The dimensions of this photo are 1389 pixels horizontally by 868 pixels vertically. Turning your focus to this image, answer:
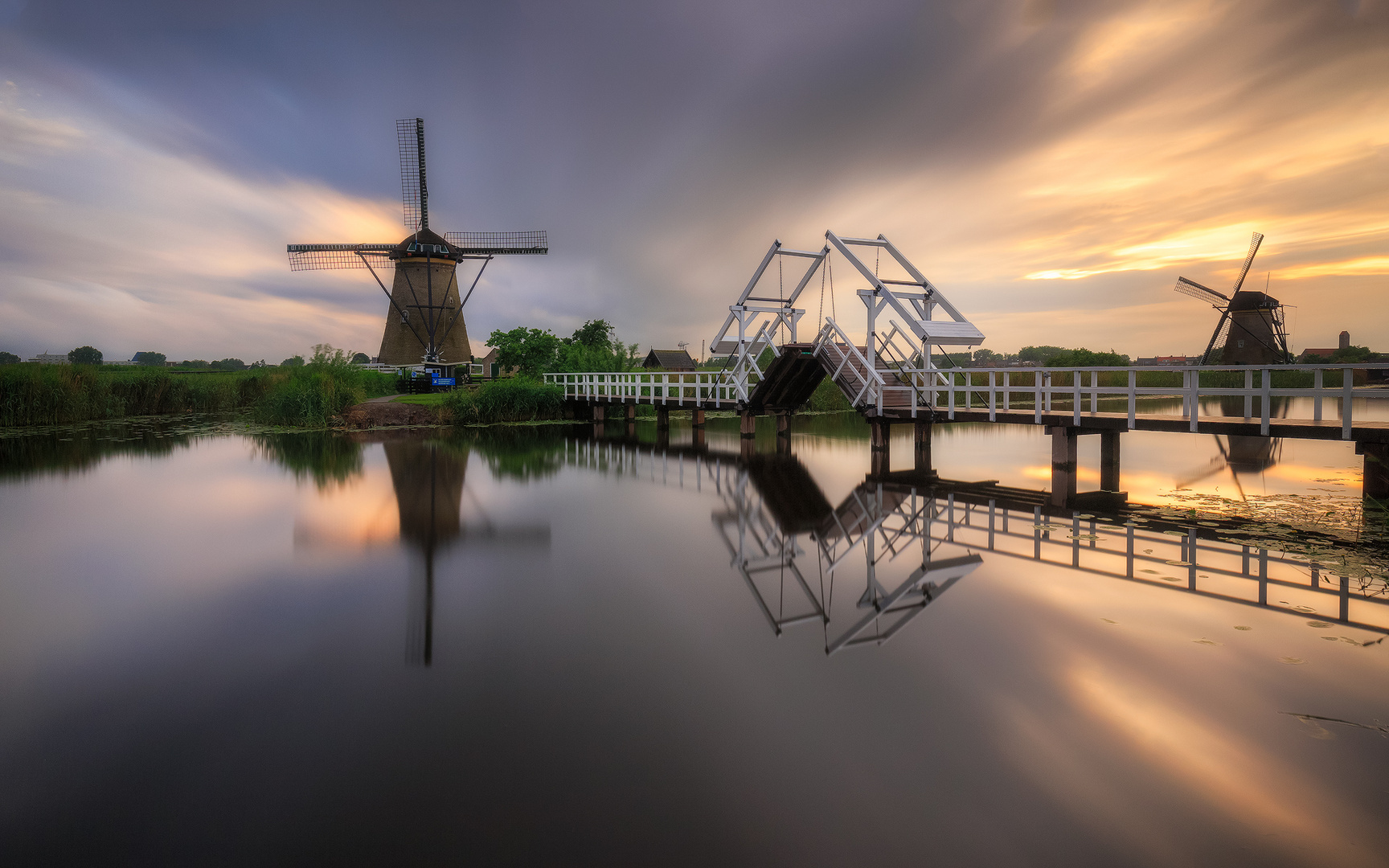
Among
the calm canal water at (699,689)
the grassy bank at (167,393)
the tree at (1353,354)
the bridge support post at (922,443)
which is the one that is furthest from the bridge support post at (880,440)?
the tree at (1353,354)

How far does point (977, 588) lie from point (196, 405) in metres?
37.3

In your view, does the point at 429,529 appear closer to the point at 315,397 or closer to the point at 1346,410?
the point at 1346,410

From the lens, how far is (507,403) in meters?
29.6

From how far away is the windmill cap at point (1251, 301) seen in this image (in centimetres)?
3616

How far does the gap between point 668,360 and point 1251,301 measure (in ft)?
138

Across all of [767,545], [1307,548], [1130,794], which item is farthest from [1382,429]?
[1130,794]

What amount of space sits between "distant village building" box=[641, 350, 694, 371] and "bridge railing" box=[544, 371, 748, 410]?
85.7 ft

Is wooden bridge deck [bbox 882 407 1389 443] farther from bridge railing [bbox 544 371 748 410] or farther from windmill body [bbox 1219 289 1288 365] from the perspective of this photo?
windmill body [bbox 1219 289 1288 365]

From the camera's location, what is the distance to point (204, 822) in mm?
3363

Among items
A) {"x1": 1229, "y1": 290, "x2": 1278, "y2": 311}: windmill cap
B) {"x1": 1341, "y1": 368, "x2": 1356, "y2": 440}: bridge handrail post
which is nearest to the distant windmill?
{"x1": 1229, "y1": 290, "x2": 1278, "y2": 311}: windmill cap

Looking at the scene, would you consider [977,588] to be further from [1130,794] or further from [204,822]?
[204,822]

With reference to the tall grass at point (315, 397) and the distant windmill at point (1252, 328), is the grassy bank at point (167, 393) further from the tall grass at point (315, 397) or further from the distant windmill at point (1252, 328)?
the distant windmill at point (1252, 328)

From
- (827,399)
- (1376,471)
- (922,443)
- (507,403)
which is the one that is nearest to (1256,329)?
(827,399)

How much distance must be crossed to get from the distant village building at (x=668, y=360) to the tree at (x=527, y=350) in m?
21.3
